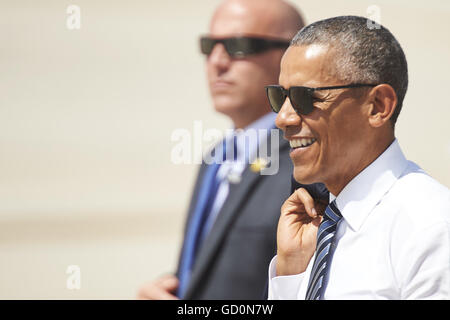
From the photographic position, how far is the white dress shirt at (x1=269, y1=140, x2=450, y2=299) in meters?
1.55

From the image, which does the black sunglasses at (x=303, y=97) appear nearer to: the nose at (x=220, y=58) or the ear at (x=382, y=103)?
the ear at (x=382, y=103)

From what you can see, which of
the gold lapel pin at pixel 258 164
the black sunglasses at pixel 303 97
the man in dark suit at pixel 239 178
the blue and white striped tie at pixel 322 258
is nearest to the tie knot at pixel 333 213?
the blue and white striped tie at pixel 322 258

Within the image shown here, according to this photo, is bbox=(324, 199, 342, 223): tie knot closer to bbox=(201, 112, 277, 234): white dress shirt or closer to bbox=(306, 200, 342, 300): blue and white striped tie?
bbox=(306, 200, 342, 300): blue and white striped tie

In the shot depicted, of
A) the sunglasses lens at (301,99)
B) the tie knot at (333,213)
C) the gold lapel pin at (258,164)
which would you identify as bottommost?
the tie knot at (333,213)

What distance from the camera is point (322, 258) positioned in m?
1.71

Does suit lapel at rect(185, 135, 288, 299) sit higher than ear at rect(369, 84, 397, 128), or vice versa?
ear at rect(369, 84, 397, 128)

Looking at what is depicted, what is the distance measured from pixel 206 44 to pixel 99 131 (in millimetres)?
4032

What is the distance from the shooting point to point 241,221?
9.25 ft

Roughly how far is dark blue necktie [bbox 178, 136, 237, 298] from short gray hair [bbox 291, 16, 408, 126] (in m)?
Answer: 1.45

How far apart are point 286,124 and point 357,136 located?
0.17 m

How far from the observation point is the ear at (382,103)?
1.69 metres

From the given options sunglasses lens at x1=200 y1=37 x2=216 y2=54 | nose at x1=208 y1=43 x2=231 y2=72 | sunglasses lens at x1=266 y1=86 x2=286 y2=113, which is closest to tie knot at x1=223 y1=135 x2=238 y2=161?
nose at x1=208 y1=43 x2=231 y2=72

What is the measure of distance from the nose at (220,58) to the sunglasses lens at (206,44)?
0.03 m

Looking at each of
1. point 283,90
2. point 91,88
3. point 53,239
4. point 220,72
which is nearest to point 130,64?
point 91,88
